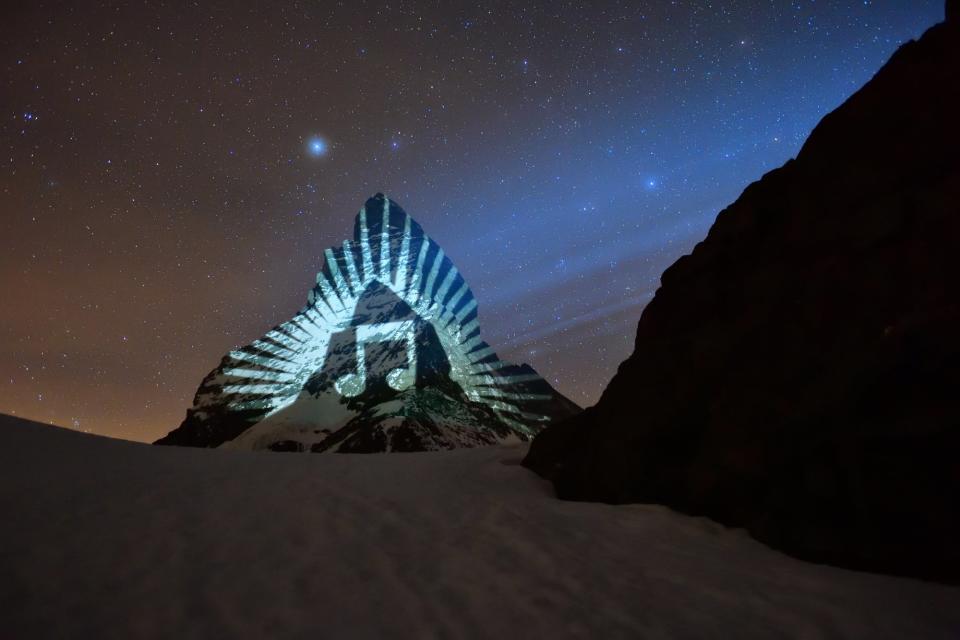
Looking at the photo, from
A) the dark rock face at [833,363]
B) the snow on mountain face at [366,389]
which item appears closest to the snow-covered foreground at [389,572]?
the dark rock face at [833,363]

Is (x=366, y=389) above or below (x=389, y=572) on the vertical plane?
above

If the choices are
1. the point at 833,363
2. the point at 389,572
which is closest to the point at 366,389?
the point at 389,572

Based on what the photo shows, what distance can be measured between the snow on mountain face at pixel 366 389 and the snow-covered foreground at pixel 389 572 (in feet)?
305

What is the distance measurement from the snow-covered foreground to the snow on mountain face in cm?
9287

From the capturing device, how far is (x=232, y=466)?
28.3 ft

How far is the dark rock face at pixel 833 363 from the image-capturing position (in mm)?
4227

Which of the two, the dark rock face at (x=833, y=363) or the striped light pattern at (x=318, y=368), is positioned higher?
the striped light pattern at (x=318, y=368)

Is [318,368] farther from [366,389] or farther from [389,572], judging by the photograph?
[389,572]

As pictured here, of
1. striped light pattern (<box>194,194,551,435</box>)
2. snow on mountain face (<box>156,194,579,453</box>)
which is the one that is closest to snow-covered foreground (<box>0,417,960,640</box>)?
snow on mountain face (<box>156,194,579,453</box>)

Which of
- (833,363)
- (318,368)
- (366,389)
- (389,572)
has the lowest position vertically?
(389,572)

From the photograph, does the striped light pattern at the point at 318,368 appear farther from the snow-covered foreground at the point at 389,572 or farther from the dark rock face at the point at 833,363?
the snow-covered foreground at the point at 389,572

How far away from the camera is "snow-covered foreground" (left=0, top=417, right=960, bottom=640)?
310 cm

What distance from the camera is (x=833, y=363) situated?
16.8 feet

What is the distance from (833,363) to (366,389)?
459 ft
